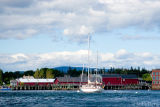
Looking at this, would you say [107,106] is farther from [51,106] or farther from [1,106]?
[1,106]

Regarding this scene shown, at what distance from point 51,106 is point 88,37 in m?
88.6

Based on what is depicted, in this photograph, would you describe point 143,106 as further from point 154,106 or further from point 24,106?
point 24,106

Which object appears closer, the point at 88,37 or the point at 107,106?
Answer: the point at 107,106

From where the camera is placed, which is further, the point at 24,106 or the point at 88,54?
the point at 88,54

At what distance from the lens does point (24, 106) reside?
72875 millimetres

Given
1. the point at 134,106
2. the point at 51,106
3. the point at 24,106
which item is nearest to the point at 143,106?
the point at 134,106

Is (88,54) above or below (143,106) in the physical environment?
above

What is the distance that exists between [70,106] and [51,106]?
3.72 metres

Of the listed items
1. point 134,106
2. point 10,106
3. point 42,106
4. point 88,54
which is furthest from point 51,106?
point 88,54

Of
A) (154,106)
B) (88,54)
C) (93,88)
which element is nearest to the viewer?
(154,106)

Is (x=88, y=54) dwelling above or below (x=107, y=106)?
above

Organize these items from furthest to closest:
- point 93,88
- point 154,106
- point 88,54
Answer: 1. point 88,54
2. point 93,88
3. point 154,106

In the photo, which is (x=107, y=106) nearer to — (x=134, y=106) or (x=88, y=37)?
(x=134, y=106)

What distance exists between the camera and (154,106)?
237ft
